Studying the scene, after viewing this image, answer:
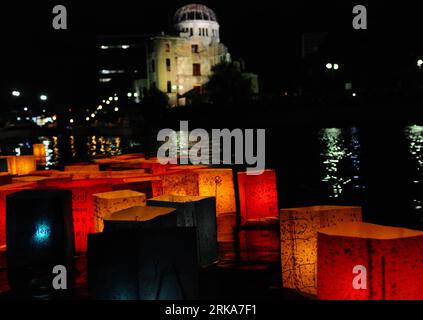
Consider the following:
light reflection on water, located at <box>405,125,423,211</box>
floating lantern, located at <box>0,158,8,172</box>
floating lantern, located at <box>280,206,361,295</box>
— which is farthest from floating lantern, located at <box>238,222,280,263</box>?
floating lantern, located at <box>0,158,8,172</box>

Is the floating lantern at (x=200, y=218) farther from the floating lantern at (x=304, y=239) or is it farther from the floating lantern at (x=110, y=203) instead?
the floating lantern at (x=304, y=239)

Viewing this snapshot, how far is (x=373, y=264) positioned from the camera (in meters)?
4.48

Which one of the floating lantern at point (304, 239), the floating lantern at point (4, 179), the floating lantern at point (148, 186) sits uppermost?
the floating lantern at point (4, 179)

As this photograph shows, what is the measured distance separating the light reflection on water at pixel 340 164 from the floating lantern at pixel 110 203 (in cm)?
1135

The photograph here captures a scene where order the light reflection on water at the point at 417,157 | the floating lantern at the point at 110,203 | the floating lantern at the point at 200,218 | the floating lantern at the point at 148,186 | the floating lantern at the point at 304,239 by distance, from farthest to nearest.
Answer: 1. the light reflection on water at the point at 417,157
2. the floating lantern at the point at 148,186
3. the floating lantern at the point at 110,203
4. the floating lantern at the point at 200,218
5. the floating lantern at the point at 304,239

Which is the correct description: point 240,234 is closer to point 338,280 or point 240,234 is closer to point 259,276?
point 259,276

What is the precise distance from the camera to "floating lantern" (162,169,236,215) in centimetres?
980

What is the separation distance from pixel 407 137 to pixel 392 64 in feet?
80.3

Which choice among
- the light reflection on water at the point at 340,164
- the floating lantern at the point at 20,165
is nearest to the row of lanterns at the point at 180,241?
the floating lantern at the point at 20,165

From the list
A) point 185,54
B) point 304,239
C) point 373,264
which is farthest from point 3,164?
point 185,54

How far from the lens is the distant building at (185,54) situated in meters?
84.0

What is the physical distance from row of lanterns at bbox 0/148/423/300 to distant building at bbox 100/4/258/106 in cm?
7218

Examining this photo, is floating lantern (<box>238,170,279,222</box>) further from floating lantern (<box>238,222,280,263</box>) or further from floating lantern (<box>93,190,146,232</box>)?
floating lantern (<box>93,190,146,232</box>)

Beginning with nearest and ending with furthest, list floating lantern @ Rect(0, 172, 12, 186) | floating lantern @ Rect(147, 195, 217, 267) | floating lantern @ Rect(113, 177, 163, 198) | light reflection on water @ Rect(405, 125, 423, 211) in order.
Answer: floating lantern @ Rect(147, 195, 217, 267) → floating lantern @ Rect(113, 177, 163, 198) → floating lantern @ Rect(0, 172, 12, 186) → light reflection on water @ Rect(405, 125, 423, 211)
